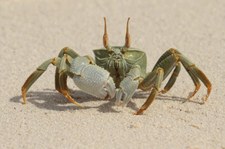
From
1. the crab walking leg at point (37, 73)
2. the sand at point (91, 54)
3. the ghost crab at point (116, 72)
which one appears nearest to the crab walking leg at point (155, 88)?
the ghost crab at point (116, 72)

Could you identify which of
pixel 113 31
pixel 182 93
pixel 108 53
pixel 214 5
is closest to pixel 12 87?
pixel 108 53

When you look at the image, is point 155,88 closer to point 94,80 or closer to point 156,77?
point 156,77

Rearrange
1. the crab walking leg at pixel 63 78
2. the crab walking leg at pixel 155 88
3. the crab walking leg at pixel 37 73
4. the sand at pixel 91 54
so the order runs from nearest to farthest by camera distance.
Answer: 1. the sand at pixel 91 54
2. the crab walking leg at pixel 155 88
3. the crab walking leg at pixel 63 78
4. the crab walking leg at pixel 37 73

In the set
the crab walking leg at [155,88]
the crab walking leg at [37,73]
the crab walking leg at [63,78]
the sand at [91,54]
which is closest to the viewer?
the sand at [91,54]

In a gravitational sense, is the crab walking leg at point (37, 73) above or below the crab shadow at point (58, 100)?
above

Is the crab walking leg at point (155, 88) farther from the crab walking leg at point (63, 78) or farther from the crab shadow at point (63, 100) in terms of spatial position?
the crab walking leg at point (63, 78)

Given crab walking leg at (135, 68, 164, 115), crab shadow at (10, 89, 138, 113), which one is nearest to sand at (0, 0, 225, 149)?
crab shadow at (10, 89, 138, 113)

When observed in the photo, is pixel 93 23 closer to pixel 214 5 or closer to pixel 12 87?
pixel 214 5
